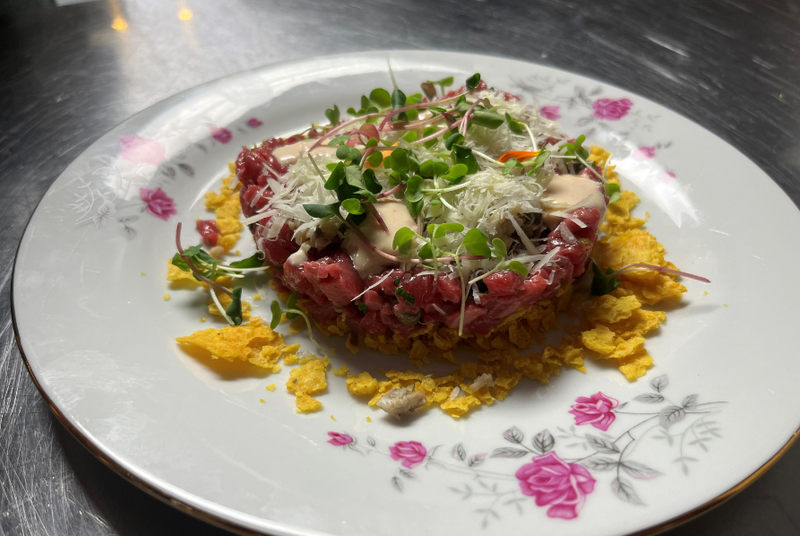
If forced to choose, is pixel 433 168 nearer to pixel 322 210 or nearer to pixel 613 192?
Answer: pixel 322 210

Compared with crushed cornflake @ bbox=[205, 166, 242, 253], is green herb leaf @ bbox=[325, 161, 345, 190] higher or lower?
higher

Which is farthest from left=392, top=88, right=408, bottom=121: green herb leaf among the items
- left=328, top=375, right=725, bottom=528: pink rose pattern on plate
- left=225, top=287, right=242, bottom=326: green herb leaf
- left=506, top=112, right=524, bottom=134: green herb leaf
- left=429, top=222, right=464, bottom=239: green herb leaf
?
left=328, top=375, right=725, bottom=528: pink rose pattern on plate

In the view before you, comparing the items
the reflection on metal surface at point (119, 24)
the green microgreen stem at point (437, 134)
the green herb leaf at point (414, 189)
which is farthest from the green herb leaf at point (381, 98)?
the reflection on metal surface at point (119, 24)

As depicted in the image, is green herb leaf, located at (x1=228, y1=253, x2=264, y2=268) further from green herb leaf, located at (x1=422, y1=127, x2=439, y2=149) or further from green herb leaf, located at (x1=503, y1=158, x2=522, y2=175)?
green herb leaf, located at (x1=503, y1=158, x2=522, y2=175)

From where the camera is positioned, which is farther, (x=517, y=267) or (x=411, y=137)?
(x=411, y=137)

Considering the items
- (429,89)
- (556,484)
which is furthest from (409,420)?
(429,89)

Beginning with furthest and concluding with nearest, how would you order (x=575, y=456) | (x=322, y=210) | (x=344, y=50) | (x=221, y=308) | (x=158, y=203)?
(x=344, y=50) < (x=158, y=203) < (x=221, y=308) < (x=322, y=210) < (x=575, y=456)
